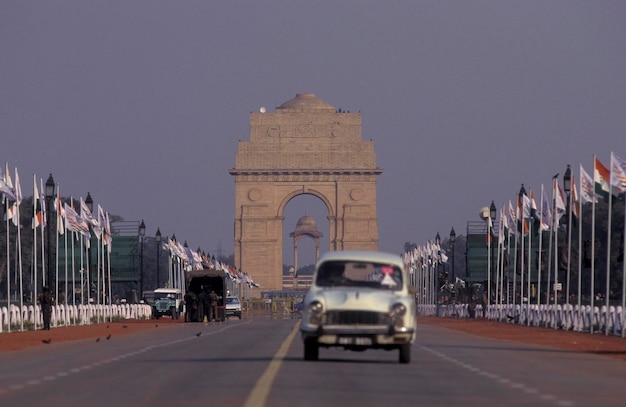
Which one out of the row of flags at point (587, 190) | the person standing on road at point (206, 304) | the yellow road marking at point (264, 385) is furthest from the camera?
the person standing on road at point (206, 304)

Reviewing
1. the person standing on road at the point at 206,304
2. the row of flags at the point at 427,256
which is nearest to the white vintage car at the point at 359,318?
the person standing on road at the point at 206,304

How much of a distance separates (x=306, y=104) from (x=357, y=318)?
137093mm

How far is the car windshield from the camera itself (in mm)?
26016

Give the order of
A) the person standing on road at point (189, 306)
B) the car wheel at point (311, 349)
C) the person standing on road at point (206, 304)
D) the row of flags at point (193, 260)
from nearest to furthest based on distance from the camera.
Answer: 1. the car wheel at point (311, 349)
2. the person standing on road at point (206, 304)
3. the person standing on road at point (189, 306)
4. the row of flags at point (193, 260)

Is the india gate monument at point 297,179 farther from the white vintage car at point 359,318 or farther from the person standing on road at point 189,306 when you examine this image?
the white vintage car at point 359,318

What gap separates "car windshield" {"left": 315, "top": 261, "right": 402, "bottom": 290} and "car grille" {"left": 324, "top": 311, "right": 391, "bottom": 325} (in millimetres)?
1006

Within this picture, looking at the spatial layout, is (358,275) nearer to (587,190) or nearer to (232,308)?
(587,190)

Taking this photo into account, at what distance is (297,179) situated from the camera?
6201 inches

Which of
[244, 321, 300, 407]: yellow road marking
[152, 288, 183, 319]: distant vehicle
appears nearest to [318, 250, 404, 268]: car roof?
[244, 321, 300, 407]: yellow road marking

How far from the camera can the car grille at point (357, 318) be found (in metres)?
25.0

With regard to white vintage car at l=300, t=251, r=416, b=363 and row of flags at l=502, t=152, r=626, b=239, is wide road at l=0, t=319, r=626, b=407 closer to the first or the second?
white vintage car at l=300, t=251, r=416, b=363

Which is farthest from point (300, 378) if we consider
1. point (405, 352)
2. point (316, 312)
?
point (405, 352)

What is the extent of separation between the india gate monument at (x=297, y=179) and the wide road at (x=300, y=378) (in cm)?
12298

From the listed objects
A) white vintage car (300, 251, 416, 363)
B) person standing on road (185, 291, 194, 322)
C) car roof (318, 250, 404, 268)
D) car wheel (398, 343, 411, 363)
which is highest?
car roof (318, 250, 404, 268)
